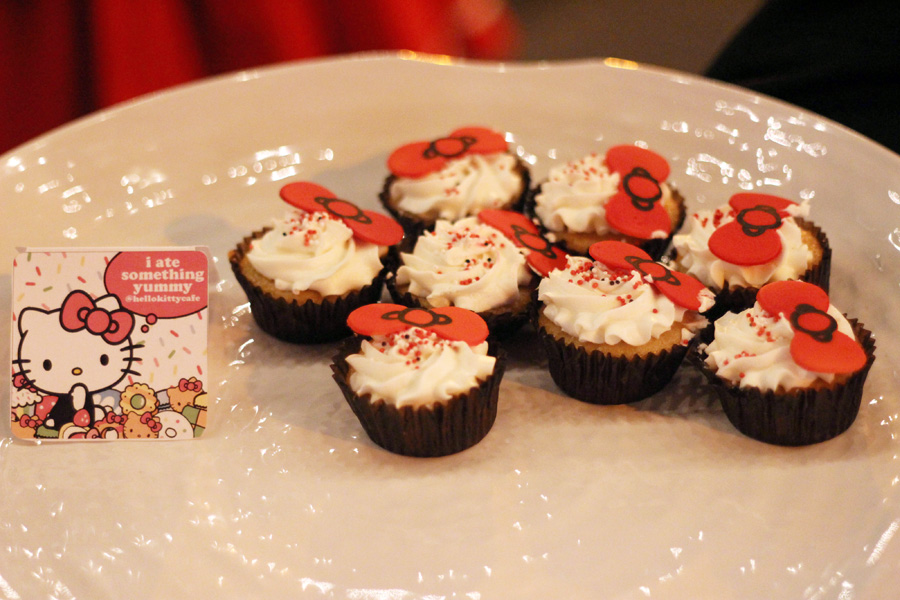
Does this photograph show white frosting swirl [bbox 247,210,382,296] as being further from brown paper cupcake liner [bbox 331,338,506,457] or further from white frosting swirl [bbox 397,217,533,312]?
brown paper cupcake liner [bbox 331,338,506,457]

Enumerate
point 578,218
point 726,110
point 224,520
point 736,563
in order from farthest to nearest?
point 726,110 < point 578,218 < point 224,520 < point 736,563

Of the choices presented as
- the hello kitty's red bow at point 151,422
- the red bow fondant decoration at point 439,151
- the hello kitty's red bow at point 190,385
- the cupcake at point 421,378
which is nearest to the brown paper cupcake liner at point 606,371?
the cupcake at point 421,378

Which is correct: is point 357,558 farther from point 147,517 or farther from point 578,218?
point 578,218

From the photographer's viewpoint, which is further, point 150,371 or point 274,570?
point 150,371

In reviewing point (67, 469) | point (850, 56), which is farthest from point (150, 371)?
point (850, 56)

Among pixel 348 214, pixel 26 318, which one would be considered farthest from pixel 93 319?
pixel 348 214

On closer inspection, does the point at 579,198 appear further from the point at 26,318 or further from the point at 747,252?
the point at 26,318

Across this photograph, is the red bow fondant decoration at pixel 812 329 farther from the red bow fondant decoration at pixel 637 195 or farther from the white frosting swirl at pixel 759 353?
the red bow fondant decoration at pixel 637 195
